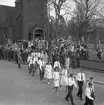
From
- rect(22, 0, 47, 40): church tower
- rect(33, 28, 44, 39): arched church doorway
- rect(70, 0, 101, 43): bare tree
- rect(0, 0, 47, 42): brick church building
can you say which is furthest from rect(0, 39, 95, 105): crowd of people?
rect(22, 0, 47, 40): church tower

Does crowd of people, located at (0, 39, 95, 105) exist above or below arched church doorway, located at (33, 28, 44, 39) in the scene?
below

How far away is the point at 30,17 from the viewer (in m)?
47.8

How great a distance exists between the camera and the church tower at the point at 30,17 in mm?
47031

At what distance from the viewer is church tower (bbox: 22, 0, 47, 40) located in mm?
47031

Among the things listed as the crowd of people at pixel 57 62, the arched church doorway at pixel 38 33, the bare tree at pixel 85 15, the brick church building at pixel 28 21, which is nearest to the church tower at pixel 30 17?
the brick church building at pixel 28 21

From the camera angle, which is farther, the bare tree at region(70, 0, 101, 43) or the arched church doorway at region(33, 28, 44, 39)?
the arched church doorway at region(33, 28, 44, 39)

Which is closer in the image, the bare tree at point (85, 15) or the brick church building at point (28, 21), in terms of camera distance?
the bare tree at point (85, 15)

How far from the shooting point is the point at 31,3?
155 feet

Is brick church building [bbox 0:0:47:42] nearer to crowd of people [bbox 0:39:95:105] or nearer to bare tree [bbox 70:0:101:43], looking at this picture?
bare tree [bbox 70:0:101:43]

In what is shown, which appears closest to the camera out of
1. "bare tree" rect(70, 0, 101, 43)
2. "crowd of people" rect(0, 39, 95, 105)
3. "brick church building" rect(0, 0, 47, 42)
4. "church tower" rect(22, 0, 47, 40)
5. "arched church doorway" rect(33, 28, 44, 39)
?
"crowd of people" rect(0, 39, 95, 105)

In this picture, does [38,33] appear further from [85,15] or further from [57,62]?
[57,62]

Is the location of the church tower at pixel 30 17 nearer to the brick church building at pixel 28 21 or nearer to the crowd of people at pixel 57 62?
the brick church building at pixel 28 21

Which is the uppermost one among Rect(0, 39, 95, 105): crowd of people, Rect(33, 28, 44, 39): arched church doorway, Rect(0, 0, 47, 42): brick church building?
Rect(0, 0, 47, 42): brick church building

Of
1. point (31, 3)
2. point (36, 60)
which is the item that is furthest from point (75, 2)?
point (36, 60)
